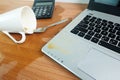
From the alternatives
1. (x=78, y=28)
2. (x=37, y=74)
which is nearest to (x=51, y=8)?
(x=78, y=28)

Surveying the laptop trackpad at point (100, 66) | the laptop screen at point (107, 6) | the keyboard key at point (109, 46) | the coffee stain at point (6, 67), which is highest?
the laptop screen at point (107, 6)

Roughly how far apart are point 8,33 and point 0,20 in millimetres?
64

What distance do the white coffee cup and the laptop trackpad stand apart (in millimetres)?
247

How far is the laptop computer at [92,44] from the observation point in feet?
1.47

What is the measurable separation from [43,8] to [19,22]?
190mm

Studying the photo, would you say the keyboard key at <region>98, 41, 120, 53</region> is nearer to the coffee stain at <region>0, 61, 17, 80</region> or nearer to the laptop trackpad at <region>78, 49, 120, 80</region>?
the laptop trackpad at <region>78, 49, 120, 80</region>

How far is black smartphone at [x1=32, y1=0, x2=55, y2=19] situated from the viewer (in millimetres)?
688

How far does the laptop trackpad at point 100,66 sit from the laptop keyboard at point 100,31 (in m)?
0.04

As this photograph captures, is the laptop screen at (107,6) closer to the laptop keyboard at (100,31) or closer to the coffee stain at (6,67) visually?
the laptop keyboard at (100,31)

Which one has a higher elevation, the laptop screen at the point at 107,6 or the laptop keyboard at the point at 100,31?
the laptop screen at the point at 107,6

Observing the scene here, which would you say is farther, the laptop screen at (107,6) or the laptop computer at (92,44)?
the laptop screen at (107,6)

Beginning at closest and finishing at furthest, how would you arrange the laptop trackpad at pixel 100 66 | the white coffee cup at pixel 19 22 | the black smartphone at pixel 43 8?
1. the laptop trackpad at pixel 100 66
2. the white coffee cup at pixel 19 22
3. the black smartphone at pixel 43 8

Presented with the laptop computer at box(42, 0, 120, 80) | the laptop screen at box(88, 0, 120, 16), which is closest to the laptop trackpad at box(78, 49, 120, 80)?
the laptop computer at box(42, 0, 120, 80)

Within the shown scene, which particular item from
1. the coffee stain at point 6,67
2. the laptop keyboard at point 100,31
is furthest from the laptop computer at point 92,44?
the coffee stain at point 6,67
